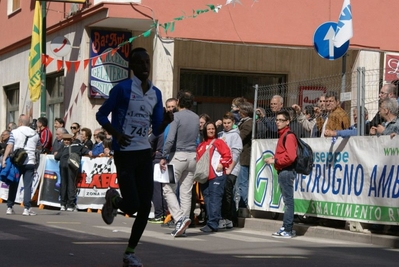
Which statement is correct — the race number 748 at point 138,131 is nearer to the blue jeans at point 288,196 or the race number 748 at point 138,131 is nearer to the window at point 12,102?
the blue jeans at point 288,196

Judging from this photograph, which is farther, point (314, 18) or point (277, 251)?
point (314, 18)

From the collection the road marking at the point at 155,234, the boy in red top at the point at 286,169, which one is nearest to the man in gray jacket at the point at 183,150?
the road marking at the point at 155,234

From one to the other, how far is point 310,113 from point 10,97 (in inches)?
783

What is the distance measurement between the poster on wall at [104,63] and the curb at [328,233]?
30.7ft

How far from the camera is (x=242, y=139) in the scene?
1700 centimetres

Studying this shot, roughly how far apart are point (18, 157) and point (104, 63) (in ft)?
24.6

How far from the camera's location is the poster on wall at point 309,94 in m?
15.5

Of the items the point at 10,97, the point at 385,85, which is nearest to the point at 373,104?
the point at 385,85

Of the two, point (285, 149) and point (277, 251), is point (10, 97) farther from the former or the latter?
point (277, 251)

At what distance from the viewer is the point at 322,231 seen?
1439 centimetres

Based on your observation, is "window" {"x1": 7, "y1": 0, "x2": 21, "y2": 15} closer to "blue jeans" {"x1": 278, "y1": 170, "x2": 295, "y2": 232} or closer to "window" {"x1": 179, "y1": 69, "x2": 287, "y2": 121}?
"window" {"x1": 179, "y1": 69, "x2": 287, "y2": 121}

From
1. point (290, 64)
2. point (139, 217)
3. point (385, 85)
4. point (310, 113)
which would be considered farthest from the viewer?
point (290, 64)

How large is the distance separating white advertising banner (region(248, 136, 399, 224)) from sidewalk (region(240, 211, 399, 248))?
0.21m

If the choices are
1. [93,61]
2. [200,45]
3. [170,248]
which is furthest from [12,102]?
[170,248]
